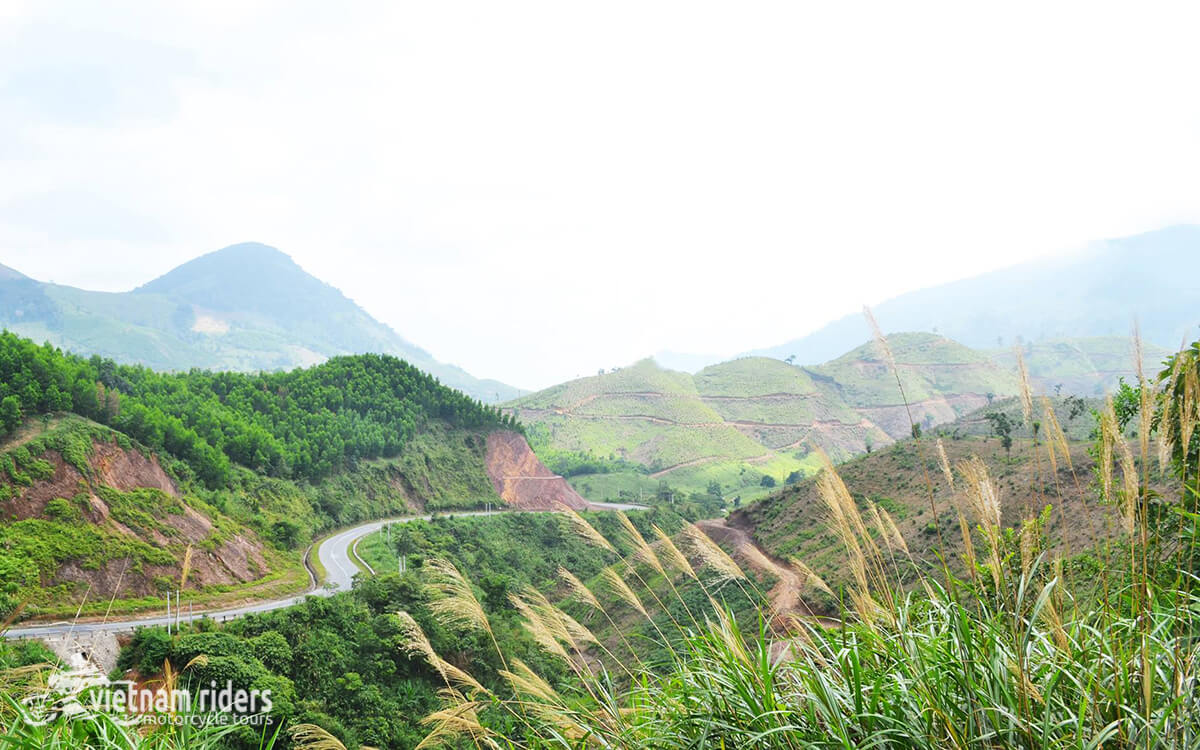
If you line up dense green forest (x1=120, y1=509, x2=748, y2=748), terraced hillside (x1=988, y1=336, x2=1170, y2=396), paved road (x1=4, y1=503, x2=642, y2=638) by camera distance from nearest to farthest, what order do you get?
1. dense green forest (x1=120, y1=509, x2=748, y2=748)
2. paved road (x1=4, y1=503, x2=642, y2=638)
3. terraced hillside (x1=988, y1=336, x2=1170, y2=396)

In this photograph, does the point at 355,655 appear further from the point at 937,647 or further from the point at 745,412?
the point at 745,412

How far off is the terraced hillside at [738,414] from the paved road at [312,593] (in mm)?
40779

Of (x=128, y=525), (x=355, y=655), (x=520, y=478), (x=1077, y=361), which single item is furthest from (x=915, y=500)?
(x=1077, y=361)

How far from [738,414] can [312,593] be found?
10244 centimetres

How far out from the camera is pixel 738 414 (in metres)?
124

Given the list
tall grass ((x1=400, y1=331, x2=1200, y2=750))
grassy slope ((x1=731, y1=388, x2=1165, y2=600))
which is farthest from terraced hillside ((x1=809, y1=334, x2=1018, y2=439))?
tall grass ((x1=400, y1=331, x2=1200, y2=750))

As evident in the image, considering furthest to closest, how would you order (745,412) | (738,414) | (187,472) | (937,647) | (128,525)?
(745,412)
(738,414)
(187,472)
(128,525)
(937,647)

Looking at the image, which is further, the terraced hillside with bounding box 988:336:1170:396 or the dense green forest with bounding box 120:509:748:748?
the terraced hillside with bounding box 988:336:1170:396

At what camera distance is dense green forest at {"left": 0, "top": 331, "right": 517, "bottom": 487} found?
107 ft

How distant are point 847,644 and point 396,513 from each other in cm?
5285

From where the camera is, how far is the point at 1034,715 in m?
2.99

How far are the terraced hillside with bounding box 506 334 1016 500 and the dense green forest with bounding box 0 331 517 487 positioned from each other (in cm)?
2893

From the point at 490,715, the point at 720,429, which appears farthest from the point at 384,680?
the point at 720,429

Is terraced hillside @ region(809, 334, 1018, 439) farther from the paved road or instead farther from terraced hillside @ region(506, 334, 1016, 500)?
the paved road
